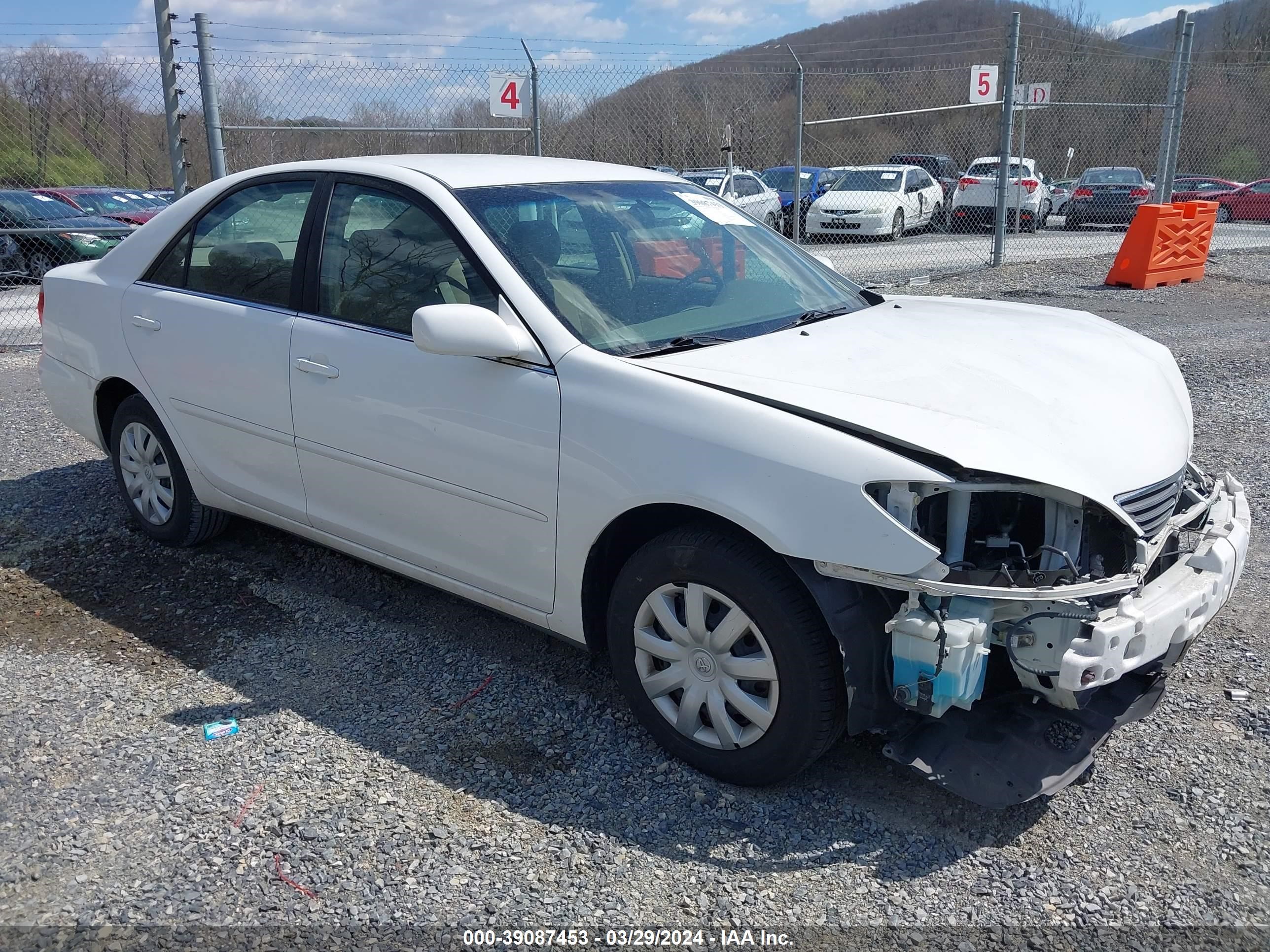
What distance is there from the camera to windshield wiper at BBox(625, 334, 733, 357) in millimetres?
3168

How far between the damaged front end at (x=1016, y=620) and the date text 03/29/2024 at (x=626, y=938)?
60 cm

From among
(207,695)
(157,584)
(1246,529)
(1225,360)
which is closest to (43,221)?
(157,584)

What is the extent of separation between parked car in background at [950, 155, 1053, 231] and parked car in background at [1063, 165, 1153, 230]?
76 cm

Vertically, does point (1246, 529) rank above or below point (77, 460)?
above

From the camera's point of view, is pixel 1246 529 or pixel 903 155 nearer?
pixel 1246 529

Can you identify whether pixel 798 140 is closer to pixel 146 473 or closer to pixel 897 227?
pixel 897 227

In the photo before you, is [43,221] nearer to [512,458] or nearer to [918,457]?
[512,458]

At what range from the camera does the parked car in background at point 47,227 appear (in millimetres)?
13414

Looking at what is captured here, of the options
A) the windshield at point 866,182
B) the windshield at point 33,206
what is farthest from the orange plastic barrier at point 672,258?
the windshield at point 866,182

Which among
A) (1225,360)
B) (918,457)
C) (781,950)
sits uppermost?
(918,457)

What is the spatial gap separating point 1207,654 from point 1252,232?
23517 millimetres

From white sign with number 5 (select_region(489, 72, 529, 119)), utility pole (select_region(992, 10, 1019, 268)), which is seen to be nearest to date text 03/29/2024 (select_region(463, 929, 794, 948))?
white sign with number 5 (select_region(489, 72, 529, 119))

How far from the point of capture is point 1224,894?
8.41 ft

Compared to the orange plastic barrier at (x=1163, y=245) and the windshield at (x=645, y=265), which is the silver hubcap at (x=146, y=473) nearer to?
the windshield at (x=645, y=265)
